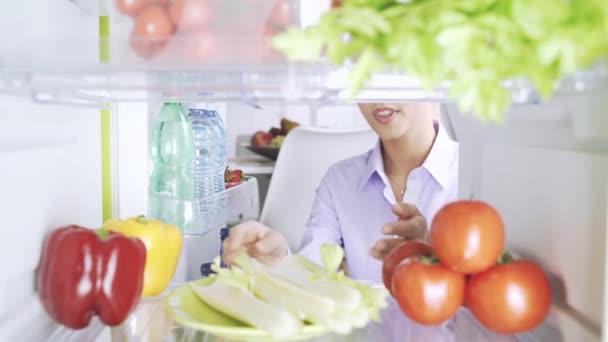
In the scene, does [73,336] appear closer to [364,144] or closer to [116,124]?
[116,124]

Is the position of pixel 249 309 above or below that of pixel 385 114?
below

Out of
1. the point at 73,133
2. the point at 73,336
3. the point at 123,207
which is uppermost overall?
the point at 73,133

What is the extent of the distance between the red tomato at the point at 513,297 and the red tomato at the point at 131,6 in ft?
1.86

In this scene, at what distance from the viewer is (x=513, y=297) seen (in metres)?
0.72

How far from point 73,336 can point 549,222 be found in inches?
27.4

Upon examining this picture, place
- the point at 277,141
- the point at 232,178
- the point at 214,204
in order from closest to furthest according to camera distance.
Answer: the point at 214,204, the point at 232,178, the point at 277,141

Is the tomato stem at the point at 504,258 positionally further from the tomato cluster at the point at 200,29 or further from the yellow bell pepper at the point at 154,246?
the yellow bell pepper at the point at 154,246

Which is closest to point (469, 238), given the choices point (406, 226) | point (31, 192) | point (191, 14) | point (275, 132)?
point (406, 226)

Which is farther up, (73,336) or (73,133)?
(73,133)

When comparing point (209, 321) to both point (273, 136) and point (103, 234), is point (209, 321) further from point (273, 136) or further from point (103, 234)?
point (273, 136)

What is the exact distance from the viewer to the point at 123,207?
1.33 m

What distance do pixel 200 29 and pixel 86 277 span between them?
0.36 m

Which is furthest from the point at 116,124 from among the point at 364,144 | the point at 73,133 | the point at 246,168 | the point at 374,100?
the point at 246,168

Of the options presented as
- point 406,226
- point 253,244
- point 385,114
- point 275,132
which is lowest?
point 253,244
